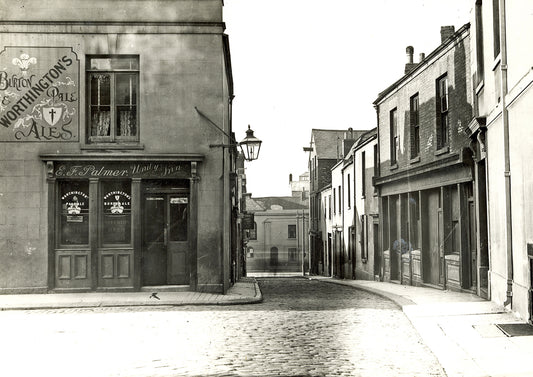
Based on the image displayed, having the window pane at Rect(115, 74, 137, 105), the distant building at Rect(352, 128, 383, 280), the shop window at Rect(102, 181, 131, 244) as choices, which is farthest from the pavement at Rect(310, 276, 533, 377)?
the distant building at Rect(352, 128, 383, 280)

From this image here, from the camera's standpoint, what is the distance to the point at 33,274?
14.4 meters

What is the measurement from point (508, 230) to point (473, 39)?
5053 mm

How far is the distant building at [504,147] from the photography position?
9312mm

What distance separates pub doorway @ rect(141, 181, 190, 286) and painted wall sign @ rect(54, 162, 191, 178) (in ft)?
1.07

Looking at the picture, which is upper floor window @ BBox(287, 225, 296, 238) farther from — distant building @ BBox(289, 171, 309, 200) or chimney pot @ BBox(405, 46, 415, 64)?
chimney pot @ BBox(405, 46, 415, 64)

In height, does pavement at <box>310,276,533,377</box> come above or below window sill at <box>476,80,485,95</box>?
below

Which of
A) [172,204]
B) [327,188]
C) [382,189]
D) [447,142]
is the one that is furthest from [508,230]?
[327,188]

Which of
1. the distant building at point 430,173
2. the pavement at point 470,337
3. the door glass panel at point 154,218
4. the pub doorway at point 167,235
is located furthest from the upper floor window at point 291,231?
the pavement at point 470,337

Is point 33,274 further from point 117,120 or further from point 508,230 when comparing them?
point 508,230

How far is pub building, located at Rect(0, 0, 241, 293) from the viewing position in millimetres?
14438

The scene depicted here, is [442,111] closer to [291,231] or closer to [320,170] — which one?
[320,170]

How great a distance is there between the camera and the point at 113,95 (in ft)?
48.6

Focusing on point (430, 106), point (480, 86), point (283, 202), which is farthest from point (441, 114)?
point (283, 202)

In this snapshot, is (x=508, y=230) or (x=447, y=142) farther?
(x=447, y=142)
